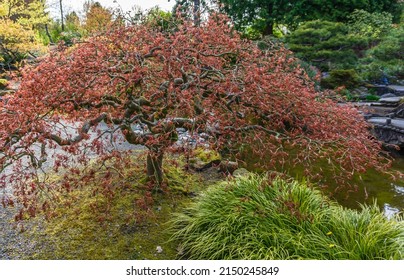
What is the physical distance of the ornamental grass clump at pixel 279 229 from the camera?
221cm

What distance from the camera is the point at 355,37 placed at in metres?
8.23

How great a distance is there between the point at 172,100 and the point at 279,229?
1.12 meters

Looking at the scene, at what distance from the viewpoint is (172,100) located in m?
2.38

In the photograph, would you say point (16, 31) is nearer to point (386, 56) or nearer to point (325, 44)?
point (325, 44)

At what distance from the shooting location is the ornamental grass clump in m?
2.21

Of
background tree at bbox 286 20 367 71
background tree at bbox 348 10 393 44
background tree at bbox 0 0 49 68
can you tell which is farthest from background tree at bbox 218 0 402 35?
background tree at bbox 0 0 49 68

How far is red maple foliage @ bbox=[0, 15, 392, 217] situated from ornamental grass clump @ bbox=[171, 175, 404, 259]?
0.38m

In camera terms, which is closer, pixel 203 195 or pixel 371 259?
pixel 371 259

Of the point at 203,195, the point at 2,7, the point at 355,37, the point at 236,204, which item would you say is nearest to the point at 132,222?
the point at 203,195

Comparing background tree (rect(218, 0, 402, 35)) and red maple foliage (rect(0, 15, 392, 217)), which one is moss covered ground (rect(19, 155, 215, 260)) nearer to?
red maple foliage (rect(0, 15, 392, 217))

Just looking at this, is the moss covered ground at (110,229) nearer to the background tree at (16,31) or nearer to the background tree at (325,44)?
the background tree at (16,31)
